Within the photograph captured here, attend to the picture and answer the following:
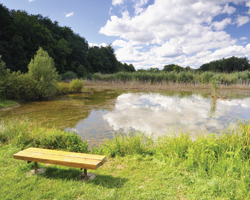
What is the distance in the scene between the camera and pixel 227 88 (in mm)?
21422

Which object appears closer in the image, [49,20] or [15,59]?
[15,59]

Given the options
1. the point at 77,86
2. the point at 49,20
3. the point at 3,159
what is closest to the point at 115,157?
the point at 3,159

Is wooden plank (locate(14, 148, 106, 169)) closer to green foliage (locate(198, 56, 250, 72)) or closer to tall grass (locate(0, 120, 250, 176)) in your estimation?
tall grass (locate(0, 120, 250, 176))

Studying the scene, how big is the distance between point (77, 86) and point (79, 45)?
33.7m

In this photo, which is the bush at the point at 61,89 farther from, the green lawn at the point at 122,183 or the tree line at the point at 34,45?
the green lawn at the point at 122,183

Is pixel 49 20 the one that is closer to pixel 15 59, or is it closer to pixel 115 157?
pixel 15 59

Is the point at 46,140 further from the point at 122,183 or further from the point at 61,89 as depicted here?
the point at 61,89

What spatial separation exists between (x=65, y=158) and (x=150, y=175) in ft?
5.19

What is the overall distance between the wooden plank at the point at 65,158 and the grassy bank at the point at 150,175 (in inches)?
13.4

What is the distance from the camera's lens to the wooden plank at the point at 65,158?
105 inches

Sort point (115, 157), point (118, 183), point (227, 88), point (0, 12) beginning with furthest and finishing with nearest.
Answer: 1. point (0, 12)
2. point (227, 88)
3. point (115, 157)
4. point (118, 183)

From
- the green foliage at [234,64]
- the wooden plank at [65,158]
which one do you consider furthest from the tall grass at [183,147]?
the green foliage at [234,64]

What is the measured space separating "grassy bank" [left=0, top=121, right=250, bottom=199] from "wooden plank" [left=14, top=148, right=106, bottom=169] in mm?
341

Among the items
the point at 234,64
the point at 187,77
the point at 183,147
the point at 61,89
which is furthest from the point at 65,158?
the point at 234,64
